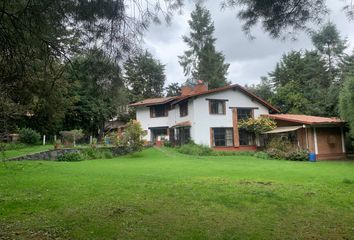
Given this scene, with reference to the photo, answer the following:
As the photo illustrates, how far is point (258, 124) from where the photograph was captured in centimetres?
3103

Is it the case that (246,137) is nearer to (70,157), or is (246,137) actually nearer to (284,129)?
(284,129)

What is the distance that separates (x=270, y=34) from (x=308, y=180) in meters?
7.73

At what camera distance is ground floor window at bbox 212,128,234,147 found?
103 ft

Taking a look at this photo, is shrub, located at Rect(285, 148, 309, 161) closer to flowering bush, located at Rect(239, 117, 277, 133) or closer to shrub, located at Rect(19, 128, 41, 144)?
flowering bush, located at Rect(239, 117, 277, 133)

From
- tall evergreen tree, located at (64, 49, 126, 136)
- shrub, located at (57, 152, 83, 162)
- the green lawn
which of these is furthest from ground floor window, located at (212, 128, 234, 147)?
tall evergreen tree, located at (64, 49, 126, 136)

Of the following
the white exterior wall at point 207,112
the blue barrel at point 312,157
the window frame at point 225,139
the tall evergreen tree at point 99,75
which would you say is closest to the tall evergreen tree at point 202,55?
the white exterior wall at point 207,112

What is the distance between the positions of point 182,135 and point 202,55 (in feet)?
68.3

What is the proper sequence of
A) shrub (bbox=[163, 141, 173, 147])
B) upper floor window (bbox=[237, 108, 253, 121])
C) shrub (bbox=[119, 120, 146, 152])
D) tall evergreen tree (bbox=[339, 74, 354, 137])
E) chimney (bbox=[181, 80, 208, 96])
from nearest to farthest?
1. tall evergreen tree (bbox=[339, 74, 354, 137])
2. shrub (bbox=[119, 120, 146, 152])
3. upper floor window (bbox=[237, 108, 253, 121])
4. chimney (bbox=[181, 80, 208, 96])
5. shrub (bbox=[163, 141, 173, 147])

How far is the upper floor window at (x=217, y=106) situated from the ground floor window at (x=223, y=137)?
1.70m

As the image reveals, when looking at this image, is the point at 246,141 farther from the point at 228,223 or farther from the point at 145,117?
the point at 228,223

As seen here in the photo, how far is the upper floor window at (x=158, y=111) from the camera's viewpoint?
1512 inches

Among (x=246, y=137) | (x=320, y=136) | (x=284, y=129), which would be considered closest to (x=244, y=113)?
(x=246, y=137)

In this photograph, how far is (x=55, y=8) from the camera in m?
6.25

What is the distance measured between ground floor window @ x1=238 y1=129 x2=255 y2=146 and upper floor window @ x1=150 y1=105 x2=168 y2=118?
9.71 meters
